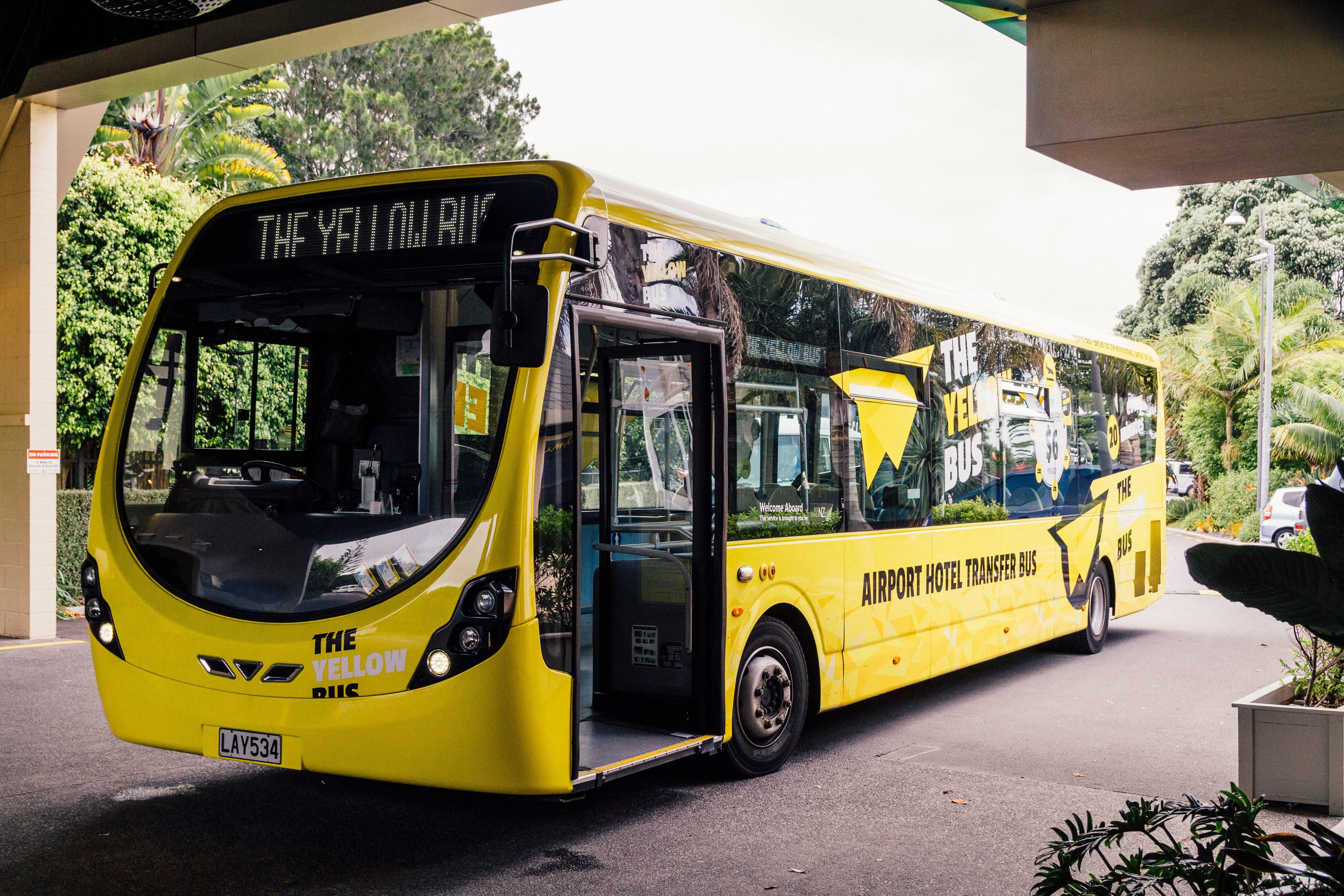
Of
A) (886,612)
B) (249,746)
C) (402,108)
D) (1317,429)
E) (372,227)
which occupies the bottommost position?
(249,746)

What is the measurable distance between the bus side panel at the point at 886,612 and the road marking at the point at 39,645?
795 centimetres

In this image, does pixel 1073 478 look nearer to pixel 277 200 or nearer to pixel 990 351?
pixel 990 351

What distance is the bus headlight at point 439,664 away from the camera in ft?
16.8

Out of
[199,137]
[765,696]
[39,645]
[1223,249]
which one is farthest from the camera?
[1223,249]

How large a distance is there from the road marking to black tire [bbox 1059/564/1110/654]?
383 inches

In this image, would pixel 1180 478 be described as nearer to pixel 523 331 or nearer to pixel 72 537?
pixel 72 537

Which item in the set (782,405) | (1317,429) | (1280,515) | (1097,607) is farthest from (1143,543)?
(1317,429)

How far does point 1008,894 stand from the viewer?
16.8 feet

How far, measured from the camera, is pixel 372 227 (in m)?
5.78

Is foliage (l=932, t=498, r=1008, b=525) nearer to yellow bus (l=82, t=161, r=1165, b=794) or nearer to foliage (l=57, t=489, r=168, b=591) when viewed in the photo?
yellow bus (l=82, t=161, r=1165, b=794)

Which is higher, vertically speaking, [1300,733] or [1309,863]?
[1309,863]

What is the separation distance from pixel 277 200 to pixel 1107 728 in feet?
21.4

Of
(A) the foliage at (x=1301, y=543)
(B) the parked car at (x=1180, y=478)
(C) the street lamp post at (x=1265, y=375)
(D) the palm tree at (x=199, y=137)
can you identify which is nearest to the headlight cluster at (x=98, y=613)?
(A) the foliage at (x=1301, y=543)

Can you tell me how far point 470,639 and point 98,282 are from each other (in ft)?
43.0
